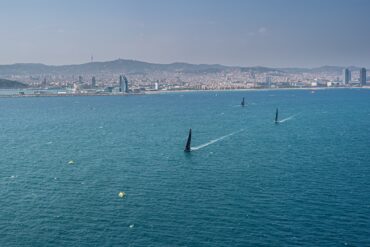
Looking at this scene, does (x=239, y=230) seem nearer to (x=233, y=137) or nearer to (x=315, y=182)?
(x=315, y=182)

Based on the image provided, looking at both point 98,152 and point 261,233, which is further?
point 98,152

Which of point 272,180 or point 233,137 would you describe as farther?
point 233,137

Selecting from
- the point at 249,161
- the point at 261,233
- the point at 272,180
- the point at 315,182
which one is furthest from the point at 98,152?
the point at 261,233

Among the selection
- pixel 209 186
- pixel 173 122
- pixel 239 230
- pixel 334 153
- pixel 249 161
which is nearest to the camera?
pixel 239 230

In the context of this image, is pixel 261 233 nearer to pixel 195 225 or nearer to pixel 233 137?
pixel 195 225

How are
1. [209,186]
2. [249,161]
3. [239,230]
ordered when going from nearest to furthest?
[239,230] → [209,186] → [249,161]

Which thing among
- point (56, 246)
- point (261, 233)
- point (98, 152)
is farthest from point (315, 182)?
point (98, 152)
